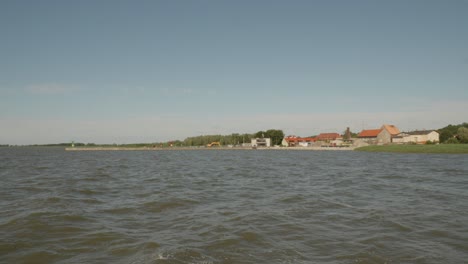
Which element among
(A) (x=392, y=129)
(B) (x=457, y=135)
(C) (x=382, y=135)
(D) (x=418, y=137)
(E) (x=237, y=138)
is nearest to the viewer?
(B) (x=457, y=135)

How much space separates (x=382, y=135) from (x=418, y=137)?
1278 centimetres

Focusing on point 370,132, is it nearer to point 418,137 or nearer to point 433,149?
point 418,137

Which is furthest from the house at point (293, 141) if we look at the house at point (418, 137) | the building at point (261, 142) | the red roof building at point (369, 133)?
the house at point (418, 137)

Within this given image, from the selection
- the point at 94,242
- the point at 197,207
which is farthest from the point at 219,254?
the point at 197,207

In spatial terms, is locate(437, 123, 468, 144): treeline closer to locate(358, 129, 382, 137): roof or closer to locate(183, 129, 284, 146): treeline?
locate(358, 129, 382, 137): roof

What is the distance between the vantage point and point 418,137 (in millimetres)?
107000

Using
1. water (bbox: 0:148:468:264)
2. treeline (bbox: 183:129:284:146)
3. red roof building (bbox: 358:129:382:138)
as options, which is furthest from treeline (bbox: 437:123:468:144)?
water (bbox: 0:148:468:264)

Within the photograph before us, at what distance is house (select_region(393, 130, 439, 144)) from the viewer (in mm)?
105188

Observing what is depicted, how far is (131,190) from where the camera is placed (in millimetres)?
16844

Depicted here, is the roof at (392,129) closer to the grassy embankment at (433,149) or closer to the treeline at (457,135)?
the treeline at (457,135)

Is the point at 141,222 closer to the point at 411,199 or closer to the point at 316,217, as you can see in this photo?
the point at 316,217

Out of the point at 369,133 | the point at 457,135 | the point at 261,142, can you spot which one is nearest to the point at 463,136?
the point at 457,135

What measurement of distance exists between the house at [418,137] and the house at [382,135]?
2156mm

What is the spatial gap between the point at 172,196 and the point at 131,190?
357 cm
